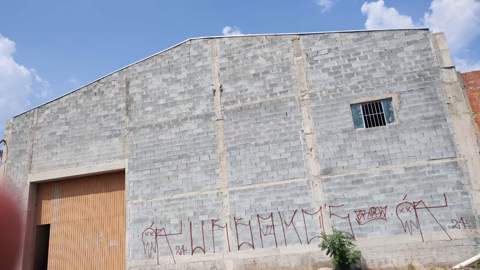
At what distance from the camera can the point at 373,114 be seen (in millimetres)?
11016

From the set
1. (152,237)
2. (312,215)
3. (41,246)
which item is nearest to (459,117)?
(312,215)

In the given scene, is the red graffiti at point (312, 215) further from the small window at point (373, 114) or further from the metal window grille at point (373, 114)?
the metal window grille at point (373, 114)

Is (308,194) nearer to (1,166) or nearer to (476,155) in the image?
(476,155)

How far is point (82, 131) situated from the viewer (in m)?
13.6

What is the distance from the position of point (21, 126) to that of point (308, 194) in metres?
11.0

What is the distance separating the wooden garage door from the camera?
1253 centimetres

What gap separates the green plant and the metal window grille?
3.28 metres

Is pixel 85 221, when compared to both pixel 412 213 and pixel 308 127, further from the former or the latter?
pixel 412 213

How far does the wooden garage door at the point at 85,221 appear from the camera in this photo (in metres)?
12.5

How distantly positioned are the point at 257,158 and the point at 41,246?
335 inches

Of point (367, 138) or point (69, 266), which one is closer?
Answer: point (367, 138)

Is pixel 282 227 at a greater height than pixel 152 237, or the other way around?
pixel 152 237

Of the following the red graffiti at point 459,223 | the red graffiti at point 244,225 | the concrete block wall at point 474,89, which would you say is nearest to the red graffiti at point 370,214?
the red graffiti at point 459,223

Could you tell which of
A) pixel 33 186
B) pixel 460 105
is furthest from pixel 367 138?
pixel 33 186
